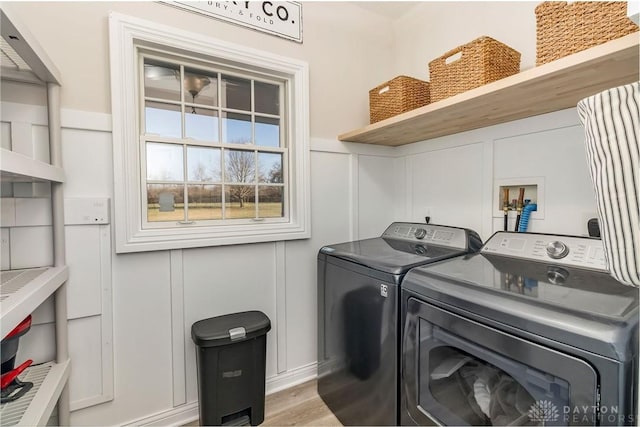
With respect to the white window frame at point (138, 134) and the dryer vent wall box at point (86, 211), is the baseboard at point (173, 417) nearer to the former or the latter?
the white window frame at point (138, 134)

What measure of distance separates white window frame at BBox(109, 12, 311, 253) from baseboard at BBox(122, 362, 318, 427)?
91 centimetres

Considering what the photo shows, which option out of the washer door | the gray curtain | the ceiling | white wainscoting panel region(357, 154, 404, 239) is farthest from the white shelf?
the ceiling

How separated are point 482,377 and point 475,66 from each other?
1.29m

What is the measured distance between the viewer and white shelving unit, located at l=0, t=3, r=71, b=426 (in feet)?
2.85

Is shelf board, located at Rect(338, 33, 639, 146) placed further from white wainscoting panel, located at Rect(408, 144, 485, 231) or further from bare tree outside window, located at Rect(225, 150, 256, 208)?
bare tree outside window, located at Rect(225, 150, 256, 208)

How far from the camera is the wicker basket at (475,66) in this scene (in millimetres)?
1333

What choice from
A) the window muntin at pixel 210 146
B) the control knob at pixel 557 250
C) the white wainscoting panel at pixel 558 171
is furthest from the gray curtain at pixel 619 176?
the window muntin at pixel 210 146

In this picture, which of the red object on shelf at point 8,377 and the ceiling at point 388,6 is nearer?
the red object on shelf at point 8,377

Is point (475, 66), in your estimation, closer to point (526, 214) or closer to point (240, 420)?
point (526, 214)

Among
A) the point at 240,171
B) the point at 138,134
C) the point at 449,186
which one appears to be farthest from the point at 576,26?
the point at 138,134

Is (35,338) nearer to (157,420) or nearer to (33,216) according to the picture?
(33,216)

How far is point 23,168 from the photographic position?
0.91 meters

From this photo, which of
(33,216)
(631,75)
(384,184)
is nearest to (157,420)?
(33,216)

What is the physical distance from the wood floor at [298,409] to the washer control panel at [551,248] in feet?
4.25
